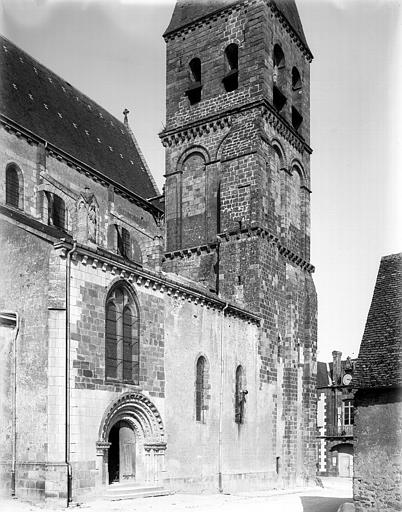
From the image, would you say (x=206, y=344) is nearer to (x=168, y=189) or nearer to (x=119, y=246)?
(x=119, y=246)

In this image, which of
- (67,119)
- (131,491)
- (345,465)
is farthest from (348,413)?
(131,491)

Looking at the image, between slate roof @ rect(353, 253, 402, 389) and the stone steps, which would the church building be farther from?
slate roof @ rect(353, 253, 402, 389)

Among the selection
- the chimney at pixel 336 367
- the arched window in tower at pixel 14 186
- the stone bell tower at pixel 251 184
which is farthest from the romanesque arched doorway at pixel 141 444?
→ the chimney at pixel 336 367

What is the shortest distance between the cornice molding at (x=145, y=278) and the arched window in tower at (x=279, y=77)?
34.4ft

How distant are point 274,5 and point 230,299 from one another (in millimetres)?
12703

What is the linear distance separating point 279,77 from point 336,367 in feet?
86.1

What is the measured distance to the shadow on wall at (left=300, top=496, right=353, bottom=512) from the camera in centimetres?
Answer: 1897

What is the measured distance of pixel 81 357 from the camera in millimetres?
17516

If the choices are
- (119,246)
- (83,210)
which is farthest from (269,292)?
(83,210)

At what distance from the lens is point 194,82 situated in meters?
30.8

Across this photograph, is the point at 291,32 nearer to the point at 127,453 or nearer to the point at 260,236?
the point at 260,236

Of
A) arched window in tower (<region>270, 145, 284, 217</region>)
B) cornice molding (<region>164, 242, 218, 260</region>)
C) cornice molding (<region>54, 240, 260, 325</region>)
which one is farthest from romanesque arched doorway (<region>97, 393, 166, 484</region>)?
arched window in tower (<region>270, 145, 284, 217</region>)

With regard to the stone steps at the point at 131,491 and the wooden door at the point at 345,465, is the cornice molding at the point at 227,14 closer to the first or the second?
the stone steps at the point at 131,491

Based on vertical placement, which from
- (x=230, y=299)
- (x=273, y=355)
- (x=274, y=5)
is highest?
(x=274, y=5)
